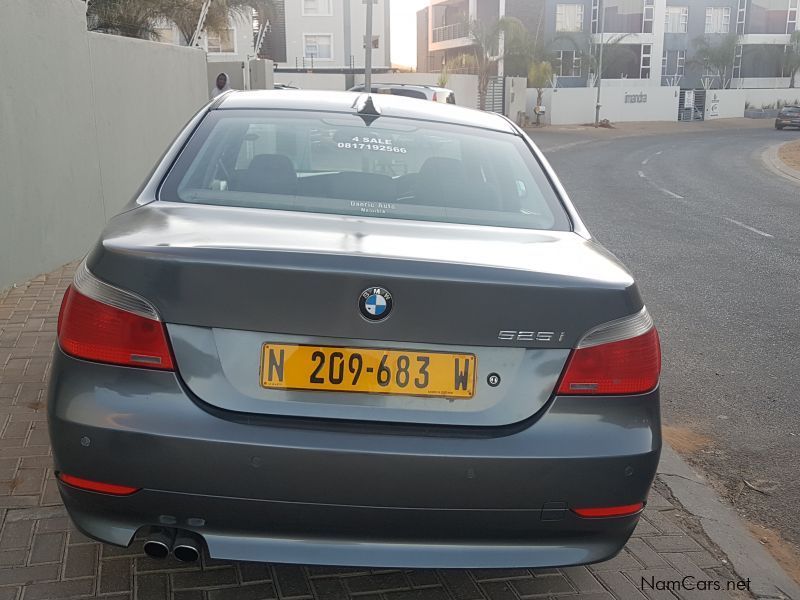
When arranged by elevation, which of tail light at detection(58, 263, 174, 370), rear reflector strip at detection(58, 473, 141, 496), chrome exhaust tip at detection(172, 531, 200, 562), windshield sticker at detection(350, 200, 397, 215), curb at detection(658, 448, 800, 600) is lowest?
curb at detection(658, 448, 800, 600)

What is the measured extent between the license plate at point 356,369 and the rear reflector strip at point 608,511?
1.82ft

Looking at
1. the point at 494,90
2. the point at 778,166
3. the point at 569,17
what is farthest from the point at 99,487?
the point at 569,17

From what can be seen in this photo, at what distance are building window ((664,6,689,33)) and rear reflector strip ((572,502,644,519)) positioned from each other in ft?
230

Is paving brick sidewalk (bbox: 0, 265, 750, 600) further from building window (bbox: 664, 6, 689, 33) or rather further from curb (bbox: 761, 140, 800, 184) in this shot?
building window (bbox: 664, 6, 689, 33)

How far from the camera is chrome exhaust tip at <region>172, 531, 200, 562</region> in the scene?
247 centimetres

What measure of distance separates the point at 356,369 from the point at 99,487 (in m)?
0.78

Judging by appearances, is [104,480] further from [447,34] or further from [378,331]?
[447,34]

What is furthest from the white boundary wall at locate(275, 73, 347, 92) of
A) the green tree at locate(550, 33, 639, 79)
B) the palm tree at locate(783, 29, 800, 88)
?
the palm tree at locate(783, 29, 800, 88)

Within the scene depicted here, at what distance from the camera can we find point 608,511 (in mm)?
2588

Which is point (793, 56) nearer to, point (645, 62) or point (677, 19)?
point (677, 19)

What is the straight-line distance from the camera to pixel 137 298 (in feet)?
7.98

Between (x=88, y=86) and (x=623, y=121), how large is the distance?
179 ft

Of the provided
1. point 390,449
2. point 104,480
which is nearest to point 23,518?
point 104,480

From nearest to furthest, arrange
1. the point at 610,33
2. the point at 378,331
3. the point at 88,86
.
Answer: the point at 378,331 → the point at 88,86 → the point at 610,33
